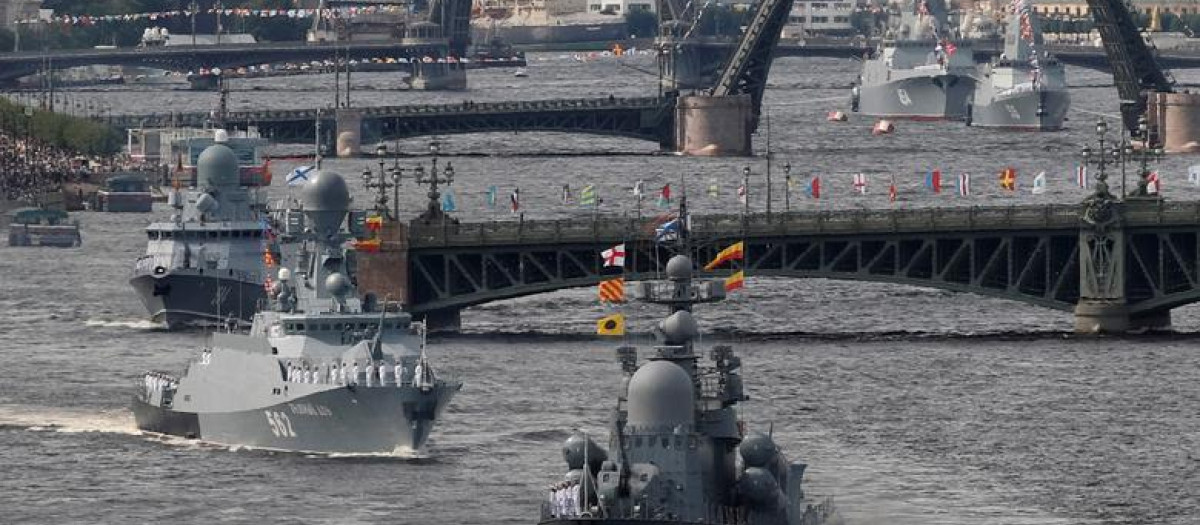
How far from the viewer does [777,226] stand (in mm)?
135875

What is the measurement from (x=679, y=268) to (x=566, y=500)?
5.51m

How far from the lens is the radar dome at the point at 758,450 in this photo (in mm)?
75812

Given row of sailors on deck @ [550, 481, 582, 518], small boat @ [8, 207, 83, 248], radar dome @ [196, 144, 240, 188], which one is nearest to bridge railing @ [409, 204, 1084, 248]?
radar dome @ [196, 144, 240, 188]

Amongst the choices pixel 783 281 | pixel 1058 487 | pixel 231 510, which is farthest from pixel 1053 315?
pixel 231 510

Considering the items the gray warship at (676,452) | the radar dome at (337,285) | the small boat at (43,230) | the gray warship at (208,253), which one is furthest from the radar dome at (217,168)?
the gray warship at (676,452)

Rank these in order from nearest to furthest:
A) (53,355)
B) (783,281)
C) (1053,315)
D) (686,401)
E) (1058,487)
→ (686,401) → (1058,487) → (53,355) → (1053,315) → (783,281)

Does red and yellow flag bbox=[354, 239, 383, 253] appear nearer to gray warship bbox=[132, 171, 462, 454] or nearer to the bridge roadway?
the bridge roadway

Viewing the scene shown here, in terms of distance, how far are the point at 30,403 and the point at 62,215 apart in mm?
74598

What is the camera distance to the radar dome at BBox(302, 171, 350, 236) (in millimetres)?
110875

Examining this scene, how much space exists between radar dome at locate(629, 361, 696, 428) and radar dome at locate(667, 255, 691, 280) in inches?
103

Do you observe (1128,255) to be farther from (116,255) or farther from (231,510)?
(116,255)

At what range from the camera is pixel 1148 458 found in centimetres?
10488

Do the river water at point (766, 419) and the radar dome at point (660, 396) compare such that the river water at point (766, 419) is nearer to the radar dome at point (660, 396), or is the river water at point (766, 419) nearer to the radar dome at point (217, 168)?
the radar dome at point (217, 168)

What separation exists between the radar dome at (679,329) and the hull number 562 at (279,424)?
29902 millimetres
